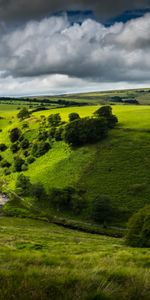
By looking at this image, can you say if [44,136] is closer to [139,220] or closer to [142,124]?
[142,124]

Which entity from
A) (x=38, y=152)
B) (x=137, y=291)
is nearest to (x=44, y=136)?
(x=38, y=152)

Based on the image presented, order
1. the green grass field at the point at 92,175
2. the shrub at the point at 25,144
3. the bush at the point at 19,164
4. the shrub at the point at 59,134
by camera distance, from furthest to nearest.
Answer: the shrub at the point at 25,144, the shrub at the point at 59,134, the bush at the point at 19,164, the green grass field at the point at 92,175

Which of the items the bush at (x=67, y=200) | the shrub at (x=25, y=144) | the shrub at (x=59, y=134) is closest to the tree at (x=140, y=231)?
the bush at (x=67, y=200)

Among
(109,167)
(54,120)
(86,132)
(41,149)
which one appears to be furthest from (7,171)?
(109,167)

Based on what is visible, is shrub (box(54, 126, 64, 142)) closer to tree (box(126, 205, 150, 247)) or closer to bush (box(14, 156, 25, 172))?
bush (box(14, 156, 25, 172))

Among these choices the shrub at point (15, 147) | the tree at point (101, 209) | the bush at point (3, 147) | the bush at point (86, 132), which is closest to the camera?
the tree at point (101, 209)

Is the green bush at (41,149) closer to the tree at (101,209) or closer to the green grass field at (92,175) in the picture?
the green grass field at (92,175)

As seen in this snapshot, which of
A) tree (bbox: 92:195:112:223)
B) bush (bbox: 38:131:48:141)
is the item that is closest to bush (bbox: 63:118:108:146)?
bush (bbox: 38:131:48:141)
